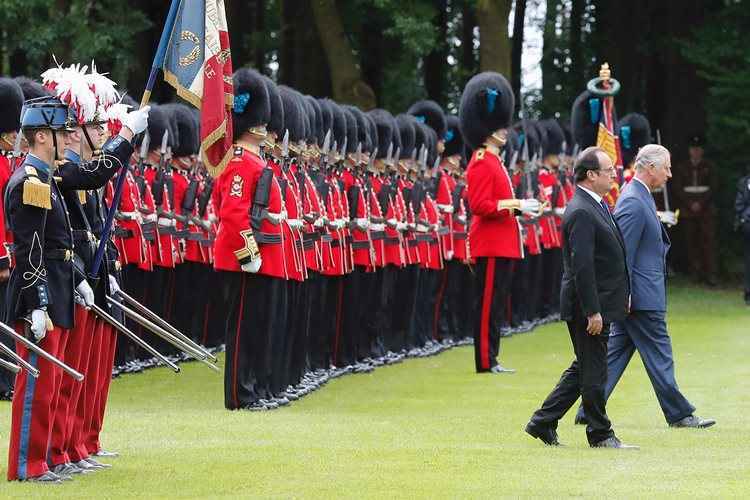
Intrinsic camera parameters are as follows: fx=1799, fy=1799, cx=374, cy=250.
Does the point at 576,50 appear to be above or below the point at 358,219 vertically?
above

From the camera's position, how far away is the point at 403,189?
1688 cm

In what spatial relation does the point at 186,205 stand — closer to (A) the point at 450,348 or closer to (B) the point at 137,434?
(A) the point at 450,348

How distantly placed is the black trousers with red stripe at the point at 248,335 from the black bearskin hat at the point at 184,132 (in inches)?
162

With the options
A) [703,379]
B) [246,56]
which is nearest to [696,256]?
[246,56]

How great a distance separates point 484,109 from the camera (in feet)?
54.8

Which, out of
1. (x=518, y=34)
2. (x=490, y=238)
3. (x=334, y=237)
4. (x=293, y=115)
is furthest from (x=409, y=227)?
(x=518, y=34)

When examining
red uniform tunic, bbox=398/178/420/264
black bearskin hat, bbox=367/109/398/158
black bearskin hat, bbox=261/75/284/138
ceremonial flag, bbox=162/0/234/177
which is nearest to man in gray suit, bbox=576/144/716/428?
ceremonial flag, bbox=162/0/234/177

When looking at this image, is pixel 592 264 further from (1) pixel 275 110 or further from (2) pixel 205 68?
(1) pixel 275 110

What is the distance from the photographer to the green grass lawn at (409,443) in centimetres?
867

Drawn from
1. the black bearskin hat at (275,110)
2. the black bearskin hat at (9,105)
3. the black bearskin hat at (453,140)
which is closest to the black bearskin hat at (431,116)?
the black bearskin hat at (453,140)

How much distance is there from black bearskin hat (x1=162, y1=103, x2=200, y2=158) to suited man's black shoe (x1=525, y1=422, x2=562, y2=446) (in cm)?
662

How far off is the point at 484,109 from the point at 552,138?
6.58m

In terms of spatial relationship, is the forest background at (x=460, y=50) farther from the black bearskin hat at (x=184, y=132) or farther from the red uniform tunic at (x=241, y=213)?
the red uniform tunic at (x=241, y=213)

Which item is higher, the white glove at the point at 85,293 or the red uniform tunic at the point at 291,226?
the red uniform tunic at the point at 291,226
